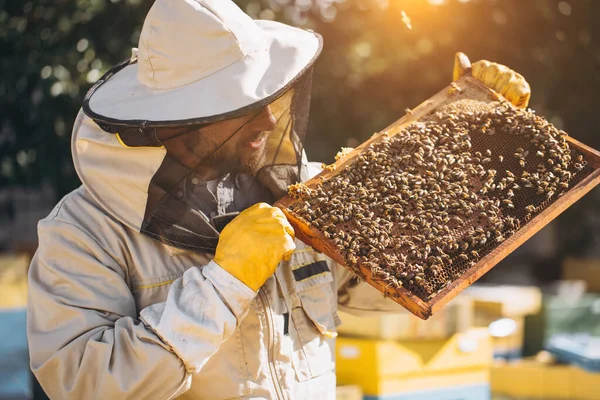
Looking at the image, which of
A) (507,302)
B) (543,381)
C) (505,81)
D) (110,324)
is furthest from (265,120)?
(507,302)

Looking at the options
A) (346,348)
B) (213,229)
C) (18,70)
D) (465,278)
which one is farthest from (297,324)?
(18,70)

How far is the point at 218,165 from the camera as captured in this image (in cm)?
236

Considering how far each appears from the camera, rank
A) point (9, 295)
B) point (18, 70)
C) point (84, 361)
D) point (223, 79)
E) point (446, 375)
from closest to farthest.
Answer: point (84, 361) → point (223, 79) → point (446, 375) → point (18, 70) → point (9, 295)

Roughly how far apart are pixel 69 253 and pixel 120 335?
0.33 meters

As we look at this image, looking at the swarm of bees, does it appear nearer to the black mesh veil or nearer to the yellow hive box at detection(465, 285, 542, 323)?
the black mesh veil

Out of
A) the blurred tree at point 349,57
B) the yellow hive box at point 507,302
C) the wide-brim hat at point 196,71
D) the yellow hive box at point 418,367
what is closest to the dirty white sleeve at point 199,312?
the wide-brim hat at point 196,71

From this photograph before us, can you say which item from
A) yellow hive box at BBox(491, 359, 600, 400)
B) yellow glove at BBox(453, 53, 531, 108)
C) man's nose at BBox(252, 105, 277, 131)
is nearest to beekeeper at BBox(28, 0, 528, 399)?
man's nose at BBox(252, 105, 277, 131)

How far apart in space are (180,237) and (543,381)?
335 centimetres

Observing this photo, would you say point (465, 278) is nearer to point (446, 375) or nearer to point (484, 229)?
point (484, 229)

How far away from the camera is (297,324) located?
250cm

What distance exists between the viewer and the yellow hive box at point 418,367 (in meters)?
3.92

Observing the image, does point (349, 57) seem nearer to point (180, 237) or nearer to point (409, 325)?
point (409, 325)

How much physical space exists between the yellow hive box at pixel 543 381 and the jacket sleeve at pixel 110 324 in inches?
124

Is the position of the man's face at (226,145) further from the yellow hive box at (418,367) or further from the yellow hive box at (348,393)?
the yellow hive box at (418,367)
